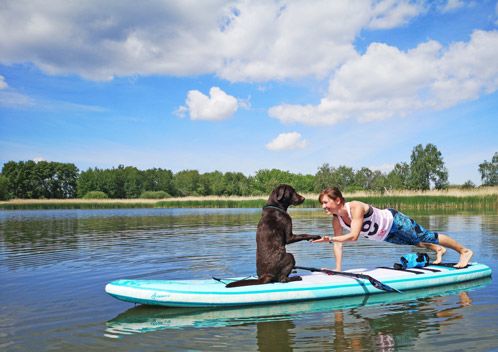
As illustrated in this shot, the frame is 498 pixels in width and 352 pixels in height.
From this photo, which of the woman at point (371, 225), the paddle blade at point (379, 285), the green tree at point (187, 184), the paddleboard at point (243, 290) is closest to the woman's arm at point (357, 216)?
the woman at point (371, 225)

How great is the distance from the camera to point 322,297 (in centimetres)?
594

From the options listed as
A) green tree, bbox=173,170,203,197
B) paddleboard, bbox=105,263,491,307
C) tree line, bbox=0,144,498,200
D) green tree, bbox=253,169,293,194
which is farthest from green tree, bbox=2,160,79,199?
paddleboard, bbox=105,263,491,307

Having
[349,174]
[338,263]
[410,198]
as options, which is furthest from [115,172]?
[338,263]

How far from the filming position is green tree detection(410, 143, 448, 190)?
47906 millimetres

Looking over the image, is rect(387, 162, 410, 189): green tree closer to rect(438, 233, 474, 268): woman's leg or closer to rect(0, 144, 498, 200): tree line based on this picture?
rect(0, 144, 498, 200): tree line

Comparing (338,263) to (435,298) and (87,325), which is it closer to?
(435,298)

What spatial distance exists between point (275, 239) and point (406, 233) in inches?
91.4

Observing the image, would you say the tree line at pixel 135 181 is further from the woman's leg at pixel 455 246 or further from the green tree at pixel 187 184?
the woman's leg at pixel 455 246

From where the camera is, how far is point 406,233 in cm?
685

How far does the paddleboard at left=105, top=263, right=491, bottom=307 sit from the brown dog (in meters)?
0.16

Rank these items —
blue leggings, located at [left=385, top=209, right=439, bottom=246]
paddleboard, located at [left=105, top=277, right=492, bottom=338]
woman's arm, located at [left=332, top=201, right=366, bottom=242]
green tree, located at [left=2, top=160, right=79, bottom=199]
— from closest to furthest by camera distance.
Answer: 1. paddleboard, located at [left=105, top=277, right=492, bottom=338]
2. woman's arm, located at [left=332, top=201, right=366, bottom=242]
3. blue leggings, located at [left=385, top=209, right=439, bottom=246]
4. green tree, located at [left=2, top=160, right=79, bottom=199]

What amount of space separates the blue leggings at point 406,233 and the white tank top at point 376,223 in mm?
102

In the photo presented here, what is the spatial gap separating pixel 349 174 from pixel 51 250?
2181 inches

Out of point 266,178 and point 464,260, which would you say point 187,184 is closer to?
point 266,178
